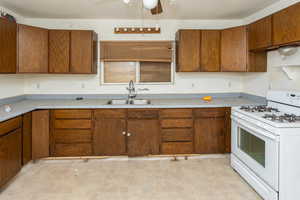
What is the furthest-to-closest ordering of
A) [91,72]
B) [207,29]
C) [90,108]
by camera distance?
1. [207,29]
2. [91,72]
3. [90,108]

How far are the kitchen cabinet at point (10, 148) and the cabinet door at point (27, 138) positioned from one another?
0.14 metres

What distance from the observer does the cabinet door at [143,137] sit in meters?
3.43

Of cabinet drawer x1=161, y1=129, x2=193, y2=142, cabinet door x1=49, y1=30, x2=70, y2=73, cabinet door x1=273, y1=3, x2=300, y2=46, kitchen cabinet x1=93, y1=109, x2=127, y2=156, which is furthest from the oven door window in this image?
cabinet door x1=49, y1=30, x2=70, y2=73

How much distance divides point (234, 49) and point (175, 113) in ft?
4.67

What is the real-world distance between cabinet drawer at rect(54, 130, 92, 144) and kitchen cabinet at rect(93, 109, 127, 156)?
12cm

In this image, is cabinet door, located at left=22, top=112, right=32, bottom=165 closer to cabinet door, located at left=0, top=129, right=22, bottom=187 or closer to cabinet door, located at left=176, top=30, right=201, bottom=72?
cabinet door, located at left=0, top=129, right=22, bottom=187

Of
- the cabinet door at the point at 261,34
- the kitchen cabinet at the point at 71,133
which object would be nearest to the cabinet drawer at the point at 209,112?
the cabinet door at the point at 261,34

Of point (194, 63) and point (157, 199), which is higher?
point (194, 63)

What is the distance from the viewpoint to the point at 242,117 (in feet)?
9.05

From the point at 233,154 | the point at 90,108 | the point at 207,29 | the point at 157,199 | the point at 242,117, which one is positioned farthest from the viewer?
the point at 207,29

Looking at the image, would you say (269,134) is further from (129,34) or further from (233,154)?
(129,34)

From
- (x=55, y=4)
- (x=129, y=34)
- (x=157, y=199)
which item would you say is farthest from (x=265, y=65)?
(x=55, y=4)

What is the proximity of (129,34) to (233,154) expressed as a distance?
2.65m

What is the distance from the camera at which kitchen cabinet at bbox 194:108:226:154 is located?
345 centimetres
